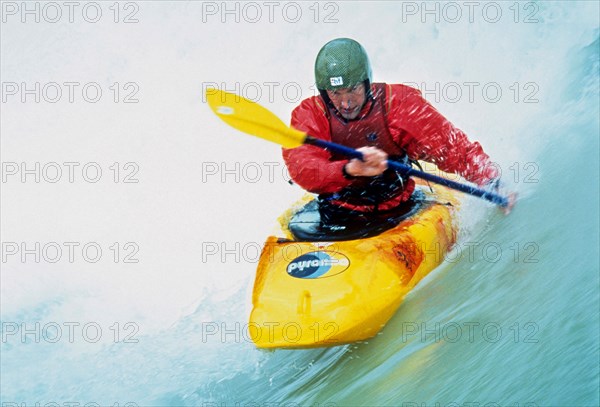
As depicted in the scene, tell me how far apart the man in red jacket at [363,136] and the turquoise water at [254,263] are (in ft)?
1.16

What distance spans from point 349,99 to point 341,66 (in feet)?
0.58

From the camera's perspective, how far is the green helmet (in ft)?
11.9

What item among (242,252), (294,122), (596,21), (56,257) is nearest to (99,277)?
(56,257)

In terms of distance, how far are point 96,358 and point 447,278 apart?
1.84 m

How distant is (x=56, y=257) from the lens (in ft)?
17.3

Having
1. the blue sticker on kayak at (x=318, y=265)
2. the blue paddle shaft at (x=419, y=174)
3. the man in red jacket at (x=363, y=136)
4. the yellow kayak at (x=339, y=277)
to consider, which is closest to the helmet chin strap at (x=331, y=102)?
the man in red jacket at (x=363, y=136)

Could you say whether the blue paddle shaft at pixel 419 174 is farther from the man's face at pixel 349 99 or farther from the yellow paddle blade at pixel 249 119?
the man's face at pixel 349 99

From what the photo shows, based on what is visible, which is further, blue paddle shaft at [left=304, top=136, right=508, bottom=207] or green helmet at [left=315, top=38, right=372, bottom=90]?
green helmet at [left=315, top=38, right=372, bottom=90]

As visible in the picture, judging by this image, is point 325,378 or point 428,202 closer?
point 325,378

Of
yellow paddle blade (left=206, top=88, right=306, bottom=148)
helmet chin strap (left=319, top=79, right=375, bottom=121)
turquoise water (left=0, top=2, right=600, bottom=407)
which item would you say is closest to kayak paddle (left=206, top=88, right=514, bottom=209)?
yellow paddle blade (left=206, top=88, right=306, bottom=148)

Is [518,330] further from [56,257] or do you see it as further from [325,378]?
Answer: [56,257]

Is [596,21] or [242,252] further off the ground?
[596,21]

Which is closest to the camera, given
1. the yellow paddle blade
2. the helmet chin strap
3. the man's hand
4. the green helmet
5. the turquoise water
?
the turquoise water

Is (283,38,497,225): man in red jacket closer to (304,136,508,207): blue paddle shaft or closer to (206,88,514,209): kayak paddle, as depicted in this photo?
(304,136,508,207): blue paddle shaft
